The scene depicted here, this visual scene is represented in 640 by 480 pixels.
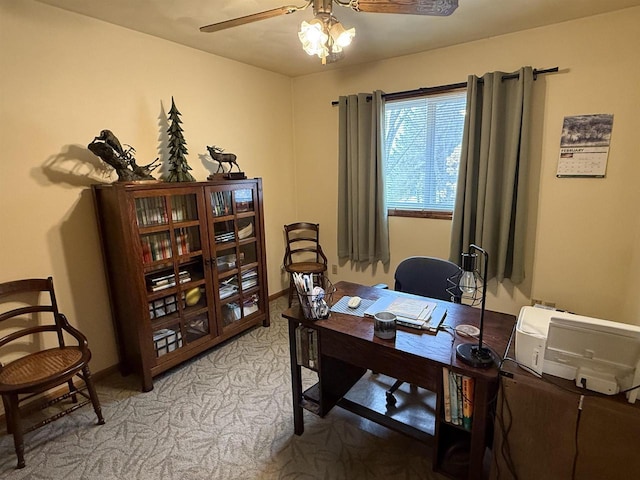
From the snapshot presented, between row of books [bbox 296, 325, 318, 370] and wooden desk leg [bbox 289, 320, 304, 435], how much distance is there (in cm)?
2

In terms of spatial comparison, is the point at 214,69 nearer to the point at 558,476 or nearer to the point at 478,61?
the point at 478,61

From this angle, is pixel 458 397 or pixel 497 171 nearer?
pixel 458 397

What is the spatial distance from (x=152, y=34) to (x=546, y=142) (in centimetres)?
313

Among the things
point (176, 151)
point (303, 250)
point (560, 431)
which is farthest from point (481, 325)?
point (303, 250)

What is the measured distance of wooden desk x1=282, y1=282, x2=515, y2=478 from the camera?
1336mm

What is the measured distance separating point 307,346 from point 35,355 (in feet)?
5.45

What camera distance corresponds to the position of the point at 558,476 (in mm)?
1229

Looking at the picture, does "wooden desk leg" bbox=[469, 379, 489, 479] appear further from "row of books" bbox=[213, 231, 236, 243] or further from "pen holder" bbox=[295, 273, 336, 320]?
"row of books" bbox=[213, 231, 236, 243]

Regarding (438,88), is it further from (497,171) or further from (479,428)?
(479,428)

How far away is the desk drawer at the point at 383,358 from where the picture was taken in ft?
4.66

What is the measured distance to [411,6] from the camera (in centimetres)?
147

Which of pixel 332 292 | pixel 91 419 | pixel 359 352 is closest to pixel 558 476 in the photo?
pixel 359 352

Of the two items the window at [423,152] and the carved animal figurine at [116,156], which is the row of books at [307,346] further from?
the window at [423,152]

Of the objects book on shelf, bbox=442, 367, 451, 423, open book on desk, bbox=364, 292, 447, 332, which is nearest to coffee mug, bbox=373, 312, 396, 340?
open book on desk, bbox=364, 292, 447, 332
